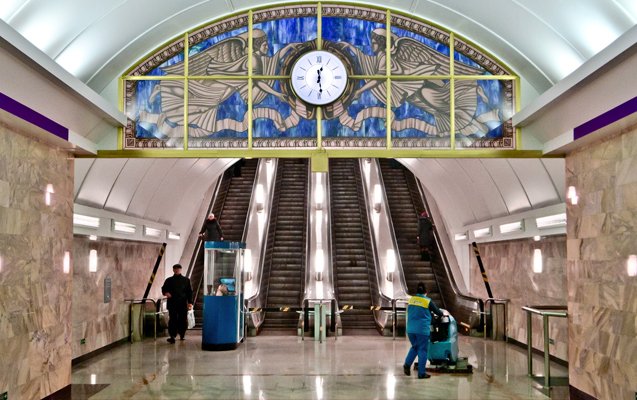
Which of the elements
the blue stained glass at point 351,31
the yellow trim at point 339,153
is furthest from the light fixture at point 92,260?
the blue stained glass at point 351,31

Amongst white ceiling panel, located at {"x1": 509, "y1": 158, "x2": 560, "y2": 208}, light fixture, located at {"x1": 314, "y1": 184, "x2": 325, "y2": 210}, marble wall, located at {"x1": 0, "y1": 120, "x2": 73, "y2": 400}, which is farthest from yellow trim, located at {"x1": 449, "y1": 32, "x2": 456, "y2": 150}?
light fixture, located at {"x1": 314, "y1": 184, "x2": 325, "y2": 210}

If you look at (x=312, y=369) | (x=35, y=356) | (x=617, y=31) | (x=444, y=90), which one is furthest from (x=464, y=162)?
(x=35, y=356)

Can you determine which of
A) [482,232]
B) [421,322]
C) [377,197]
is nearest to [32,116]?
[421,322]

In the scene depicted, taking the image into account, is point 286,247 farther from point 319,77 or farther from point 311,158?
point 319,77

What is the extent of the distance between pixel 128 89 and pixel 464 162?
257 inches

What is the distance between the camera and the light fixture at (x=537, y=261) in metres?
11.5

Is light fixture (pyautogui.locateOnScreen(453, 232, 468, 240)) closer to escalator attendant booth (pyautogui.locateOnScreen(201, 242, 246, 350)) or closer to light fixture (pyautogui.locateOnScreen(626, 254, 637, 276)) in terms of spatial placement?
escalator attendant booth (pyautogui.locateOnScreen(201, 242, 246, 350))

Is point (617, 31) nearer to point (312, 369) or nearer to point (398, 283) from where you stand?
point (312, 369)

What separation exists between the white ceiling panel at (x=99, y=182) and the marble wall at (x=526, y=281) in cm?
670

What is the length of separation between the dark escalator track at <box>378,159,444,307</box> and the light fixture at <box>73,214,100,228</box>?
846 centimetres

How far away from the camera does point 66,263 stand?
805cm

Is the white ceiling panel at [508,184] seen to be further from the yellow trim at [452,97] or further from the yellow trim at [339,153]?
the yellow trim at [452,97]

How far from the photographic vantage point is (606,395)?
22.8 ft

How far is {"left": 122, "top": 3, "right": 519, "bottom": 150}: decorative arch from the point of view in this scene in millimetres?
8805
